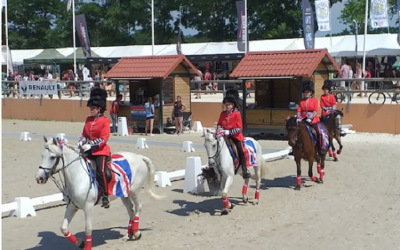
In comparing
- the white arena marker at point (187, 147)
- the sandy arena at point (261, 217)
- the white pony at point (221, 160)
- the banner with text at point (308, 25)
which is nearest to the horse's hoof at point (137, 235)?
the sandy arena at point (261, 217)

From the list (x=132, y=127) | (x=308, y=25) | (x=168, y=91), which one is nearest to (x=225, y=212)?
(x=132, y=127)

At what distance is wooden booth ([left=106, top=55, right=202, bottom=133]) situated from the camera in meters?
22.4

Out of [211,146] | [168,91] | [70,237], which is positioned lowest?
[70,237]

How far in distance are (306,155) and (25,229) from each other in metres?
6.10

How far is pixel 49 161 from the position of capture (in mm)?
6988

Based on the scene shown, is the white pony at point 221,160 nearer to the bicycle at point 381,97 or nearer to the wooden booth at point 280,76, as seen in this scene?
the wooden booth at point 280,76

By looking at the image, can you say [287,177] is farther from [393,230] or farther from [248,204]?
[393,230]

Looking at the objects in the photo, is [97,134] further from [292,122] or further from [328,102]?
[328,102]

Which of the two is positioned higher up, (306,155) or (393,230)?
(306,155)

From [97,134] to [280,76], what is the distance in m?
12.5

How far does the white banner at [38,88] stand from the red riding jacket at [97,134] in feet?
67.7

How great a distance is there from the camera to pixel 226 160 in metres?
9.49

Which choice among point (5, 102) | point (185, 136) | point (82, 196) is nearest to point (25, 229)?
point (82, 196)

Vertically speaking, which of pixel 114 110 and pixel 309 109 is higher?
pixel 309 109
